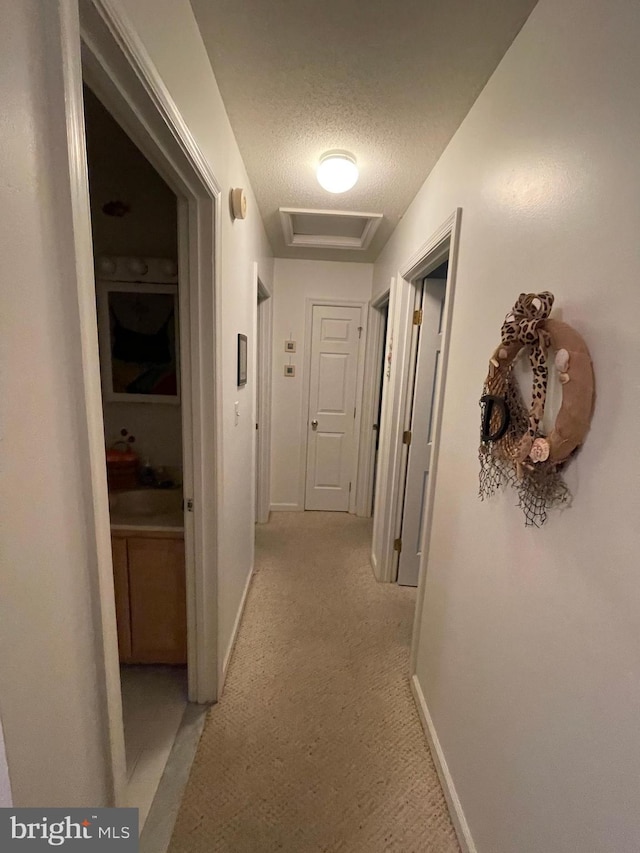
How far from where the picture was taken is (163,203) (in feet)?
5.70

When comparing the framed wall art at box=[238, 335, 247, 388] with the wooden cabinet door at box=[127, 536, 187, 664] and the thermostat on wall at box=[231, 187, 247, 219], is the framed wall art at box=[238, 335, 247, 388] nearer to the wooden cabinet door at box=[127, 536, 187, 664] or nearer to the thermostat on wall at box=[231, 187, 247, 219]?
the thermostat on wall at box=[231, 187, 247, 219]

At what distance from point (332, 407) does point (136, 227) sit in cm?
210

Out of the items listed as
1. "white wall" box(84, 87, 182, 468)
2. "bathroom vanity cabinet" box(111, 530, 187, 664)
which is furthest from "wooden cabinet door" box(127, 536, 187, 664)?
"white wall" box(84, 87, 182, 468)

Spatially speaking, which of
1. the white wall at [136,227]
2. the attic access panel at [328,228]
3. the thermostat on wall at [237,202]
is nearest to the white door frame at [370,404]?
the attic access panel at [328,228]

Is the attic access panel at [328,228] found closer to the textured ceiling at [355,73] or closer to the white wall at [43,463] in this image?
the textured ceiling at [355,73]

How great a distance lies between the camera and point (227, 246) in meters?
1.49

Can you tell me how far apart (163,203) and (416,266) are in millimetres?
1267

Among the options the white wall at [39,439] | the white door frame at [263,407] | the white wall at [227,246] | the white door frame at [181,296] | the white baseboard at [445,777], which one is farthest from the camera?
the white door frame at [263,407]

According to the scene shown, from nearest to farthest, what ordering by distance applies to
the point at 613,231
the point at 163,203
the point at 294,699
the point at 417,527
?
1. the point at 613,231
2. the point at 294,699
3. the point at 163,203
4. the point at 417,527

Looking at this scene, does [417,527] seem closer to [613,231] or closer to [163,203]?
[613,231]

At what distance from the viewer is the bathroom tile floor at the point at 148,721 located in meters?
1.29

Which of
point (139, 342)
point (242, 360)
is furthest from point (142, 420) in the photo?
point (242, 360)

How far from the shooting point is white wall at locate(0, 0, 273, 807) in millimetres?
479

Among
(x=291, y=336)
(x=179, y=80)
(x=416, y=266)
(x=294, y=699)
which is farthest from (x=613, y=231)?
(x=291, y=336)
